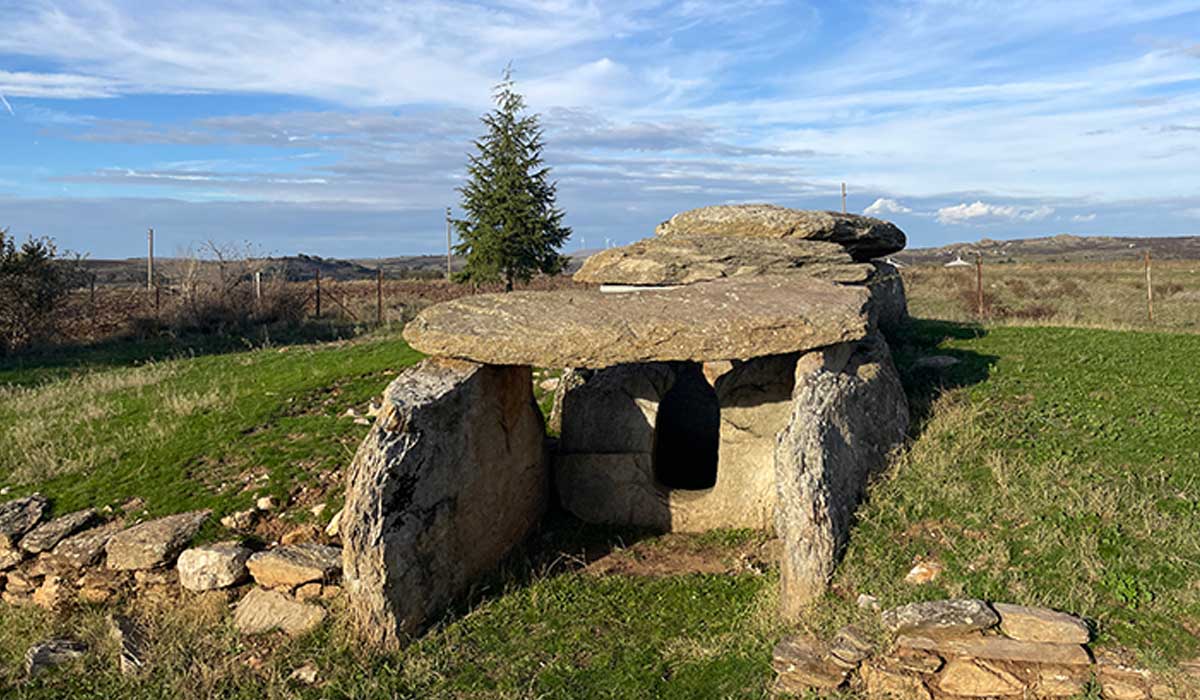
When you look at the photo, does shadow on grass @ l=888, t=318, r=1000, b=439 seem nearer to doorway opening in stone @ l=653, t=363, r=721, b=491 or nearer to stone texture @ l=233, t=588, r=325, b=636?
doorway opening in stone @ l=653, t=363, r=721, b=491

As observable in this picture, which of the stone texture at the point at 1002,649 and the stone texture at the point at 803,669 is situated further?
the stone texture at the point at 803,669

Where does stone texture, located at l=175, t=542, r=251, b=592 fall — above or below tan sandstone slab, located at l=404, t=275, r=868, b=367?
below

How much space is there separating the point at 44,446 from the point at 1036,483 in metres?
12.1

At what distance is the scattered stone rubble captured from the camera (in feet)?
20.2

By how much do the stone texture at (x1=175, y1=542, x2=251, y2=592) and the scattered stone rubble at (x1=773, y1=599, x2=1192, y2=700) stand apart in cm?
541

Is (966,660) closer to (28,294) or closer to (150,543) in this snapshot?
(150,543)

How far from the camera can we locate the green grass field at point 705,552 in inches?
283

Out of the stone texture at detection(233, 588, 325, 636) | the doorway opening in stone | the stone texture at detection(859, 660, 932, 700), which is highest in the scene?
the doorway opening in stone

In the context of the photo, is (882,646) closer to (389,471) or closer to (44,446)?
(389,471)

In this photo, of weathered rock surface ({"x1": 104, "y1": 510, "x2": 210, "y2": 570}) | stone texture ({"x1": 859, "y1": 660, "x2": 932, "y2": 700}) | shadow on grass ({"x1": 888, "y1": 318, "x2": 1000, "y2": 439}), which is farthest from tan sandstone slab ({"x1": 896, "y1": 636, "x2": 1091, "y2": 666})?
weathered rock surface ({"x1": 104, "y1": 510, "x2": 210, "y2": 570})

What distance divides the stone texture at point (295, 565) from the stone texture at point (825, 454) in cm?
433

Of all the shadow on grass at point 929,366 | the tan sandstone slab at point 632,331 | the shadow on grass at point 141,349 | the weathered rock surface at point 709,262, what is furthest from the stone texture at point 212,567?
the shadow on grass at point 141,349

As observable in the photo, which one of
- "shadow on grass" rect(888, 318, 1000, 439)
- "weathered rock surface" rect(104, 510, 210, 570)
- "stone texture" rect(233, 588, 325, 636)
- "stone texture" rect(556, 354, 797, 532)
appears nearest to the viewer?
"stone texture" rect(233, 588, 325, 636)

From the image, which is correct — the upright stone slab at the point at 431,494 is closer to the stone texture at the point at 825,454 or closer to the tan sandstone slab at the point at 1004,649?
the stone texture at the point at 825,454
